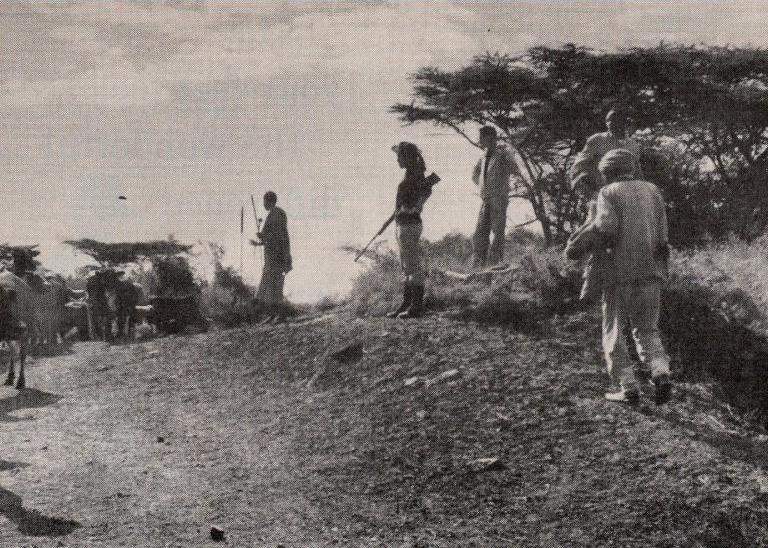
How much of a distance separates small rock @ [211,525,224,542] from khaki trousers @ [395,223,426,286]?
583cm

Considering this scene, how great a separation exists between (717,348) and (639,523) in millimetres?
3718

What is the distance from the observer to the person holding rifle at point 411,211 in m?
11.2

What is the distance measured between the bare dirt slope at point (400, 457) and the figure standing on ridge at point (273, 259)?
4.87 metres

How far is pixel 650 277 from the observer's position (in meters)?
7.22

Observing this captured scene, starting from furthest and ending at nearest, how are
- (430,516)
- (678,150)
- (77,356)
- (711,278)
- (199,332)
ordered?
1. (678,150)
2. (199,332)
3. (77,356)
4. (711,278)
5. (430,516)

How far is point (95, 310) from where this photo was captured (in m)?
19.2

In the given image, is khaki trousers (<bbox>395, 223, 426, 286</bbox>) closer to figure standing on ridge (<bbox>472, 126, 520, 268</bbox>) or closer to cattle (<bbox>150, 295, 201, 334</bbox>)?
figure standing on ridge (<bbox>472, 126, 520, 268</bbox>)

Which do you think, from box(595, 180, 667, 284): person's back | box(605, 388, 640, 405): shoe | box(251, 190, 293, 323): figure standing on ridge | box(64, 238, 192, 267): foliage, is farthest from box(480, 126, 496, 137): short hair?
box(64, 238, 192, 267): foliage

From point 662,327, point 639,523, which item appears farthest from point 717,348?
point 639,523

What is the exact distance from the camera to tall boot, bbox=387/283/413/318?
37.8 feet

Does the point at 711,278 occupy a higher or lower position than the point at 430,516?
higher

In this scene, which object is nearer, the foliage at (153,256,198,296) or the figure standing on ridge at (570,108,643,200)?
the figure standing on ridge at (570,108,643,200)

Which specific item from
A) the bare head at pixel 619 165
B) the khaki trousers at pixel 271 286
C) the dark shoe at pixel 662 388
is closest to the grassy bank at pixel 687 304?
the dark shoe at pixel 662 388

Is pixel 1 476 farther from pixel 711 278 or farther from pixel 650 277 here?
pixel 711 278
